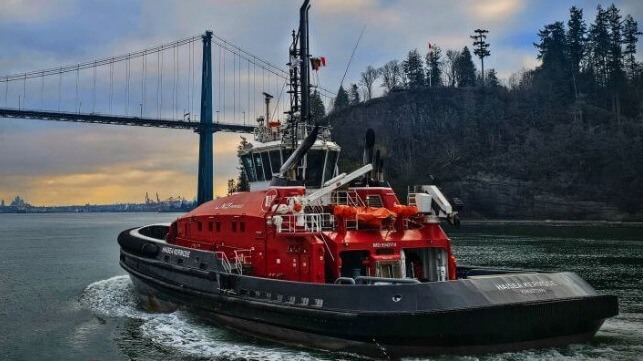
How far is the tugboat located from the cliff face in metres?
51.1

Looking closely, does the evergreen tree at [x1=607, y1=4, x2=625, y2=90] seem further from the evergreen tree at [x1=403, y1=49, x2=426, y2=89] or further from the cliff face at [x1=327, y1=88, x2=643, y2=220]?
the evergreen tree at [x1=403, y1=49, x2=426, y2=89]

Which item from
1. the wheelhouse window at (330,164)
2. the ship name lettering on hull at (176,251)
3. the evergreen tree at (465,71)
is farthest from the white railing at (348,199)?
the evergreen tree at (465,71)

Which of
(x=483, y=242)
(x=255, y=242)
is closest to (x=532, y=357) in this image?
(x=255, y=242)

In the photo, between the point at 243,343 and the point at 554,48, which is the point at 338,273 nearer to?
the point at 243,343

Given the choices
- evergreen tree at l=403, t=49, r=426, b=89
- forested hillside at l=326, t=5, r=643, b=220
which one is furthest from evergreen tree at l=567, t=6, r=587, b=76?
evergreen tree at l=403, t=49, r=426, b=89

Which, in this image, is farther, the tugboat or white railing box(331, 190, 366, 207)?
white railing box(331, 190, 366, 207)

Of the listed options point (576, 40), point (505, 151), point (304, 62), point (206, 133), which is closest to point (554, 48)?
point (576, 40)

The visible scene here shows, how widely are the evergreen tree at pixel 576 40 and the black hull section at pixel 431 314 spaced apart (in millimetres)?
93493

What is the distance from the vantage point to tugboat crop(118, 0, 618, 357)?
10.4m

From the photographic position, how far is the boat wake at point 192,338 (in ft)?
38.0

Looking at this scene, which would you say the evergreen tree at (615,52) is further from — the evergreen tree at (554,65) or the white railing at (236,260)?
the white railing at (236,260)

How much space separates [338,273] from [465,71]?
10175 cm

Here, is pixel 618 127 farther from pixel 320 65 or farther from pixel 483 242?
pixel 320 65

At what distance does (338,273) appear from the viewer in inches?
487
